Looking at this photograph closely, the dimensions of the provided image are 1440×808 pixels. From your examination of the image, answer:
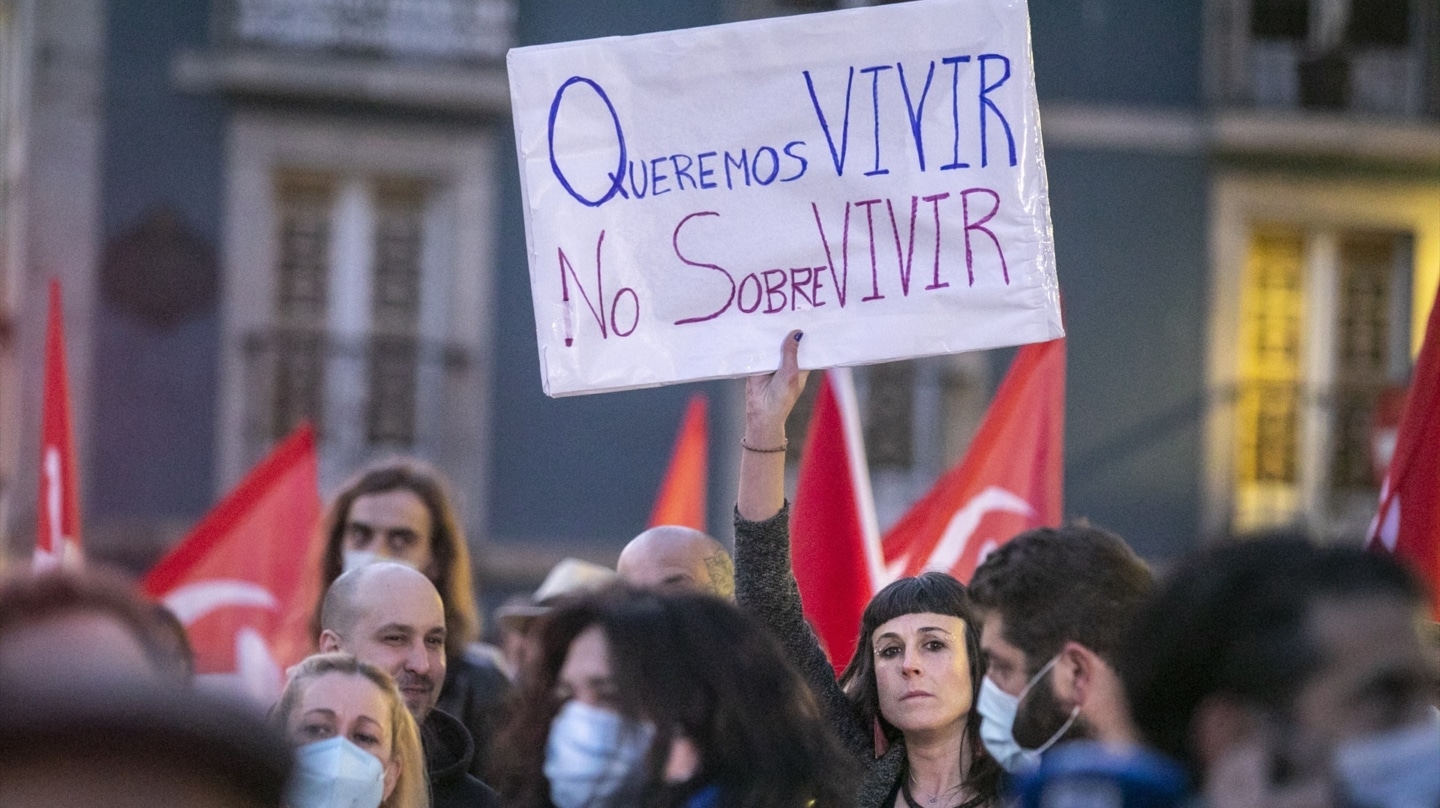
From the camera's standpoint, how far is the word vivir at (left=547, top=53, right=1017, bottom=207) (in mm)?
3484

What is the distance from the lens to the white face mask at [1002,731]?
10.0ft

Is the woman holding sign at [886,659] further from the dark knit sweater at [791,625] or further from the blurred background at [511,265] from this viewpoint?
the blurred background at [511,265]

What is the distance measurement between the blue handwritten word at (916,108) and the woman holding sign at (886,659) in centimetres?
38

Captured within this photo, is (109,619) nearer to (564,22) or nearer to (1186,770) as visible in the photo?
(1186,770)

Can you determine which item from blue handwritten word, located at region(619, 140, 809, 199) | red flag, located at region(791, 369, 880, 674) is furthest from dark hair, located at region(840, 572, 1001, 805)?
red flag, located at region(791, 369, 880, 674)

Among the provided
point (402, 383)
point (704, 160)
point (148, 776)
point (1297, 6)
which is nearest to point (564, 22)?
point (402, 383)

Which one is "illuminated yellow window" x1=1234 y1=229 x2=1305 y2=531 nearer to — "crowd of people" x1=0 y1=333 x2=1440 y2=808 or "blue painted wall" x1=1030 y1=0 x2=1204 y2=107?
"blue painted wall" x1=1030 y1=0 x2=1204 y2=107

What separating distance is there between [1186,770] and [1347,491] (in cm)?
1186

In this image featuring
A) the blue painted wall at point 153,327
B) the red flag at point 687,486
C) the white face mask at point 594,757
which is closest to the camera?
the white face mask at point 594,757

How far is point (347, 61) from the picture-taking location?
11836 mm

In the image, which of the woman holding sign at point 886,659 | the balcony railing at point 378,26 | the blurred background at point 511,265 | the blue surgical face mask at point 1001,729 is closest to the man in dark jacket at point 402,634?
the woman holding sign at point 886,659

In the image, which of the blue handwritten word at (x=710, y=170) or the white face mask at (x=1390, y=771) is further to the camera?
the blue handwritten word at (x=710, y=170)

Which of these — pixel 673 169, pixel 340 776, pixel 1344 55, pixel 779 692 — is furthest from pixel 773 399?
pixel 1344 55

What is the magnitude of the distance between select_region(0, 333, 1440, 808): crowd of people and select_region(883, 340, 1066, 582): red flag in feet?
3.87
